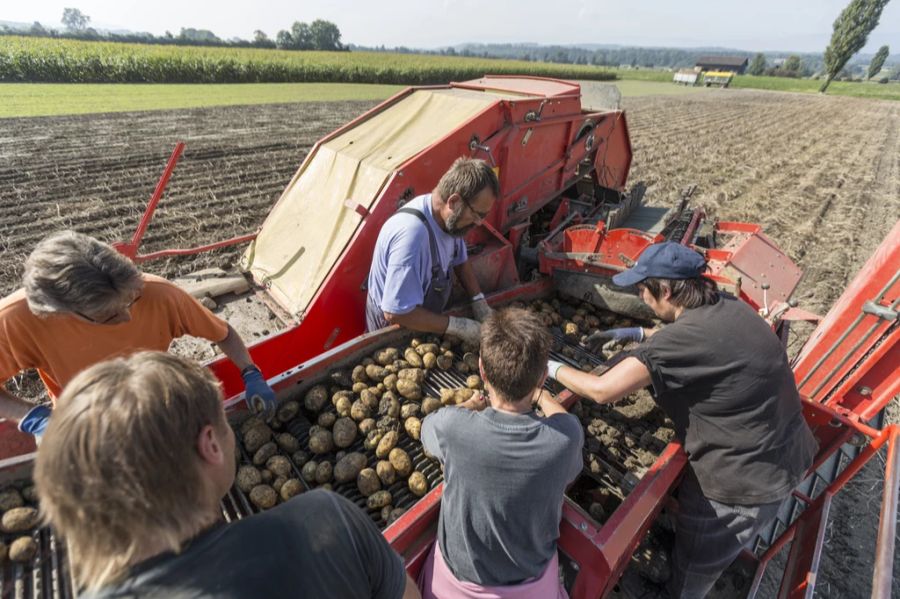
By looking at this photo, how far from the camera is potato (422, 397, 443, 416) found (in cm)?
240

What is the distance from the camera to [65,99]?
52.7 ft

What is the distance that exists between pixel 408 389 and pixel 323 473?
621 mm

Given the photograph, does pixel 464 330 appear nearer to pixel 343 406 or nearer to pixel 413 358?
pixel 413 358

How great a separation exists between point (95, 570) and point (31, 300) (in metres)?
1.47

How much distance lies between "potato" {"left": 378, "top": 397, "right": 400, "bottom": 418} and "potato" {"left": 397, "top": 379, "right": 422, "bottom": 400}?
0.07m

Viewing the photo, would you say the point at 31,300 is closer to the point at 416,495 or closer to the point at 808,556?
the point at 416,495

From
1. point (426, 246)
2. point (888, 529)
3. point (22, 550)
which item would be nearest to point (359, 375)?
point (426, 246)

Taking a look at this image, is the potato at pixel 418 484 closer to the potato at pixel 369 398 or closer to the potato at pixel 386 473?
the potato at pixel 386 473

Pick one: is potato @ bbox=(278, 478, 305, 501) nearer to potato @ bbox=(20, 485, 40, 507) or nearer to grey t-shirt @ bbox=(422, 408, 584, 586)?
grey t-shirt @ bbox=(422, 408, 584, 586)

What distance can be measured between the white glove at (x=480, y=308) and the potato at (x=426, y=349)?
53cm

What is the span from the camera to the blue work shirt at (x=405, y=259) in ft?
8.65

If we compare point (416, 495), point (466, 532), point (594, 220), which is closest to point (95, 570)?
point (466, 532)

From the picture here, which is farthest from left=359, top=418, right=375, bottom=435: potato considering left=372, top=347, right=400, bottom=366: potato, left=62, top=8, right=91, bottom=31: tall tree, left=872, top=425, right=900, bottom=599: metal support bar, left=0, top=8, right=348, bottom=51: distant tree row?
left=62, top=8, right=91, bottom=31: tall tree

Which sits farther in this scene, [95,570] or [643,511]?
[643,511]
